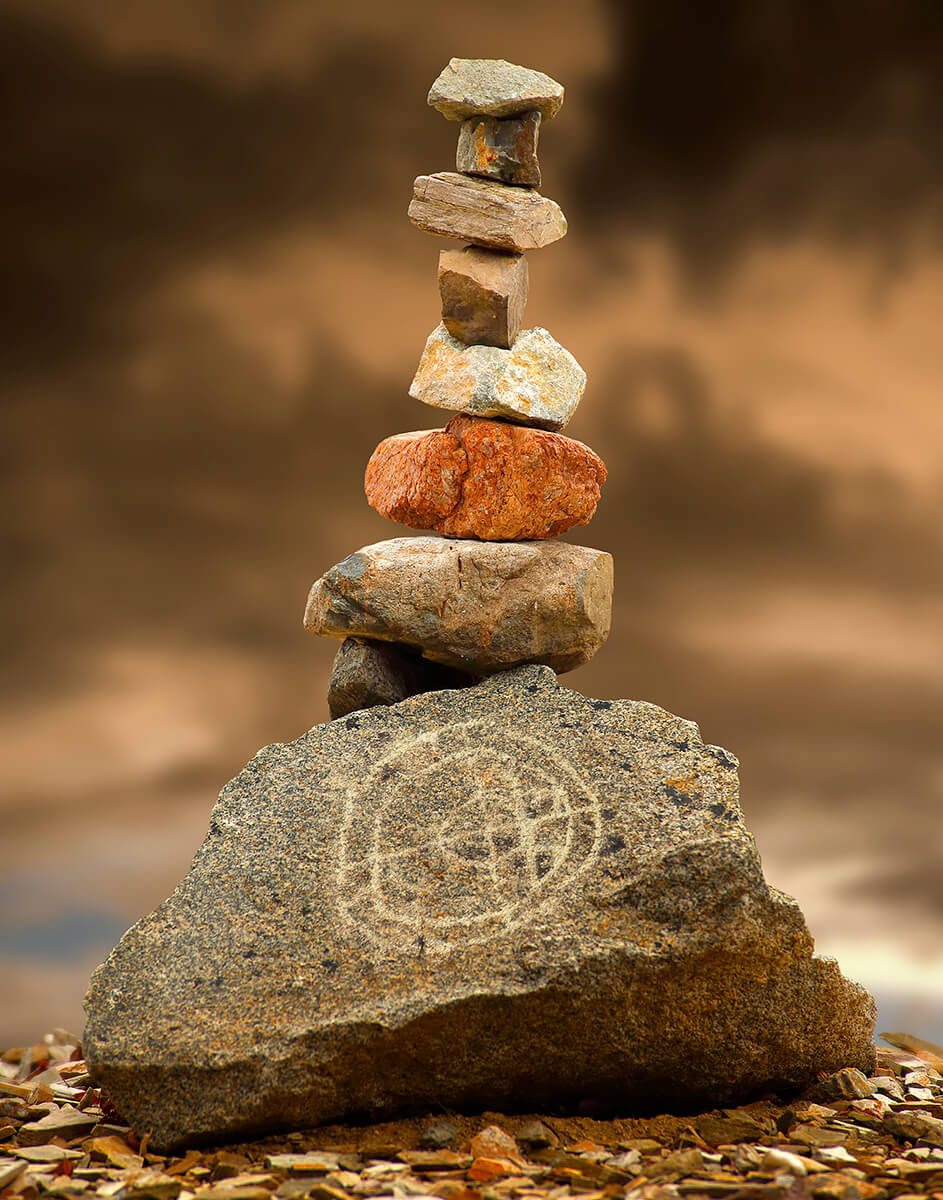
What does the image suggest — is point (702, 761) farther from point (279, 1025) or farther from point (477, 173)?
point (477, 173)

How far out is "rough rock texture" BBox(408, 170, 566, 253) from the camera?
6.26m

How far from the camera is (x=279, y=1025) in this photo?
5008 millimetres

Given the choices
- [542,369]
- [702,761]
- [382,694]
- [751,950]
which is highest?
[542,369]

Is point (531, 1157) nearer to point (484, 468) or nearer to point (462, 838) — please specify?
point (462, 838)

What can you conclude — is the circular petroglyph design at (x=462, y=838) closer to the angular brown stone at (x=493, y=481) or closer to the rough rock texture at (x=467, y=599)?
the rough rock texture at (x=467, y=599)

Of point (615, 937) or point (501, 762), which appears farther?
point (501, 762)

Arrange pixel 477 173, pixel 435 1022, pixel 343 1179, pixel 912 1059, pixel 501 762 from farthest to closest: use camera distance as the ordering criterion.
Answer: pixel 912 1059, pixel 477 173, pixel 501 762, pixel 435 1022, pixel 343 1179

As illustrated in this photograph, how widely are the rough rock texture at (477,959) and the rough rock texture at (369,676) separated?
2.38 ft

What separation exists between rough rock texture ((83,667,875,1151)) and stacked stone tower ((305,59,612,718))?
784 millimetres

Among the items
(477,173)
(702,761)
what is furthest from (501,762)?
(477,173)

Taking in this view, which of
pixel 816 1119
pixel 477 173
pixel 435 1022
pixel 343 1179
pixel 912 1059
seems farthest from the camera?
pixel 912 1059

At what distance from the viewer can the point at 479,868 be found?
212 inches

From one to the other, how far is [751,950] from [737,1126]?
0.77 meters

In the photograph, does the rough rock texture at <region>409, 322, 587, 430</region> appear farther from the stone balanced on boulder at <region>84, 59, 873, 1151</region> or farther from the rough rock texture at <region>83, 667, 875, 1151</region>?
the rough rock texture at <region>83, 667, 875, 1151</region>
